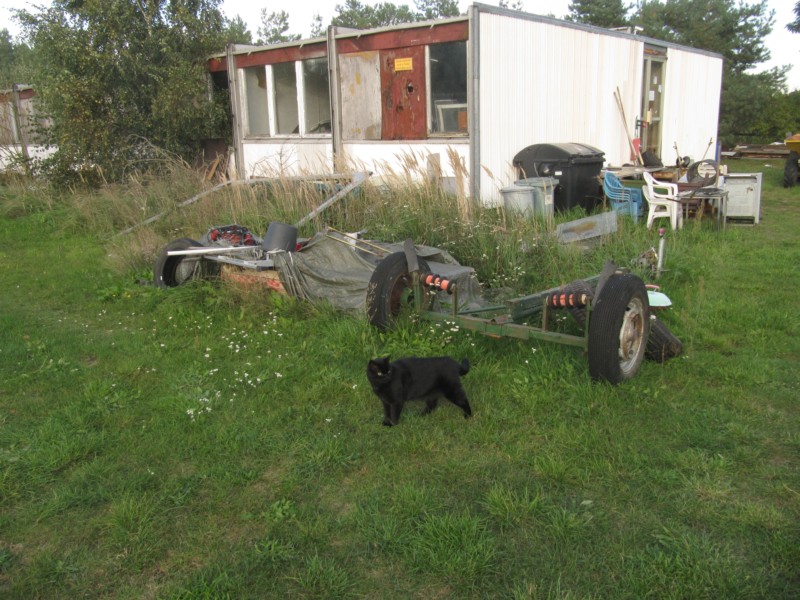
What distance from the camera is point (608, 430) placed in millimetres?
3756

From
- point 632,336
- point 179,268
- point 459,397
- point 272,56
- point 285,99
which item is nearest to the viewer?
point 459,397

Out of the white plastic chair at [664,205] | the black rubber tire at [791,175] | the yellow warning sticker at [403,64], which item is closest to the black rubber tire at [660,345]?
the white plastic chair at [664,205]

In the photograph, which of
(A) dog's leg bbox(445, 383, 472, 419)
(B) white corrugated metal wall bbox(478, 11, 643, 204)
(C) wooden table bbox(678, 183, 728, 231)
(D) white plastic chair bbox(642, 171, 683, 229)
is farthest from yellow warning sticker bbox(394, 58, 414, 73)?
(A) dog's leg bbox(445, 383, 472, 419)

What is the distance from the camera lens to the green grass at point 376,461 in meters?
2.71

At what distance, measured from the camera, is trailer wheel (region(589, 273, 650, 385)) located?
399 cm

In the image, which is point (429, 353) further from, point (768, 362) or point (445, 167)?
point (445, 167)

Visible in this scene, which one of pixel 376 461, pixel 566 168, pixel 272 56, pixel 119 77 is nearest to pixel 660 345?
pixel 376 461

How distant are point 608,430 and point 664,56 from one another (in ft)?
42.5

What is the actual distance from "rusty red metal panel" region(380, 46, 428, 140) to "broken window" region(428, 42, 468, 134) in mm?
146

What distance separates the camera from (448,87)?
10.5 m

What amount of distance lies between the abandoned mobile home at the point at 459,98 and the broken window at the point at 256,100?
0.02m

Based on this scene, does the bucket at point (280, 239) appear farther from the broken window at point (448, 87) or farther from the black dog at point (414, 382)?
the broken window at point (448, 87)

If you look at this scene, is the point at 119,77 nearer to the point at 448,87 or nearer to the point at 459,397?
the point at 448,87

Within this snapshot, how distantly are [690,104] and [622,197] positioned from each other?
7.35 meters
